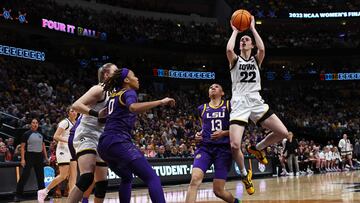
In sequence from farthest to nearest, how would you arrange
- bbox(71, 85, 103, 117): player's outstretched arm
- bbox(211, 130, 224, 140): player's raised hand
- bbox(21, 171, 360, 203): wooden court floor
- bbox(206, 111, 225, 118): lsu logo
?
bbox(21, 171, 360, 203): wooden court floor < bbox(206, 111, 225, 118): lsu logo < bbox(211, 130, 224, 140): player's raised hand < bbox(71, 85, 103, 117): player's outstretched arm

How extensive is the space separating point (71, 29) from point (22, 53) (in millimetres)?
4371

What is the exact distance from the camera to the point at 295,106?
44156mm

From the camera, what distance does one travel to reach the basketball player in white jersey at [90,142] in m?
7.02

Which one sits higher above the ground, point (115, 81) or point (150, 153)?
point (115, 81)

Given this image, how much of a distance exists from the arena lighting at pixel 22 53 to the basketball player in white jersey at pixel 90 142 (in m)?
22.2

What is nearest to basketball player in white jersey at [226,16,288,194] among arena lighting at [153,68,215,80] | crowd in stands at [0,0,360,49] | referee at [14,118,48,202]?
referee at [14,118,48,202]

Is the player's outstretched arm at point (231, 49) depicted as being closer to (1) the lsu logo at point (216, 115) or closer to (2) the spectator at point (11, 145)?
(1) the lsu logo at point (216, 115)

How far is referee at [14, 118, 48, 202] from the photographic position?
12758 mm

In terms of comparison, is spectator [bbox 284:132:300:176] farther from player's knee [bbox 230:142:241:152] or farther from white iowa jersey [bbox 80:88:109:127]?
white iowa jersey [bbox 80:88:109:127]

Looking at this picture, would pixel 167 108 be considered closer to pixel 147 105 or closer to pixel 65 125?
pixel 65 125

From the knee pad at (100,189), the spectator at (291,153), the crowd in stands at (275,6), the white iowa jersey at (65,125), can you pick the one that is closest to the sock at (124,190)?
the knee pad at (100,189)

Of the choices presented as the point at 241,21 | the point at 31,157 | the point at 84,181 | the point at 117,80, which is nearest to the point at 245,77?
the point at 241,21

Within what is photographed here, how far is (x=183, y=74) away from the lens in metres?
41.3

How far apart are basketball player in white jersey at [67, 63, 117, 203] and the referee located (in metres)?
5.66
